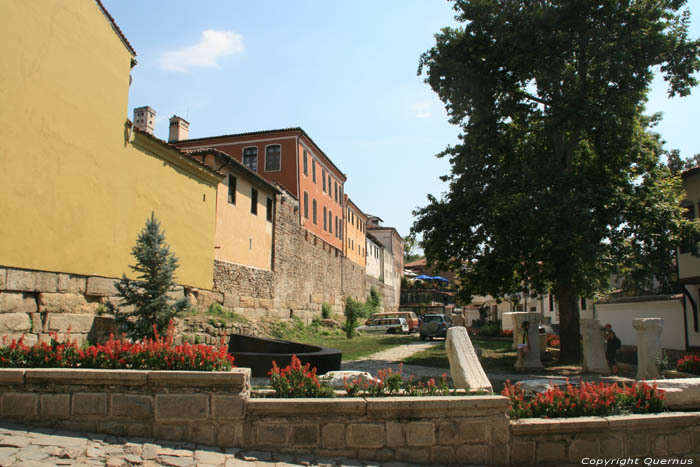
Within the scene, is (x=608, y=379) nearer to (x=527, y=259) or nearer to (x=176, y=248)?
(x=527, y=259)

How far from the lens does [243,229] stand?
794 inches

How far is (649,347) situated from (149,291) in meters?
11.7

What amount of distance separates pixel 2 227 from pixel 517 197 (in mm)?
12346

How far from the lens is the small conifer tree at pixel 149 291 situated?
10938 mm

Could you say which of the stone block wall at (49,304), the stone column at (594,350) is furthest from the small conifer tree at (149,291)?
the stone column at (594,350)

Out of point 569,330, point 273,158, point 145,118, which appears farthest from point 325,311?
point 569,330

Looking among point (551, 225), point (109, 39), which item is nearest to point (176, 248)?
point (109, 39)

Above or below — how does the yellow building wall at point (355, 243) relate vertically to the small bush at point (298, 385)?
above

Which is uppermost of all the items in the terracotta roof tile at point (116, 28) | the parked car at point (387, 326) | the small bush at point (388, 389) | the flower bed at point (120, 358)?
the terracotta roof tile at point (116, 28)

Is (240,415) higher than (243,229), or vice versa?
(243,229)

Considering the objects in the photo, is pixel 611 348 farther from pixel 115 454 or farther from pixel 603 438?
pixel 115 454

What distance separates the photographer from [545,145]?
16.9 m

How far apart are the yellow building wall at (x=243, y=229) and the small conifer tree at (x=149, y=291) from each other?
6.74 meters

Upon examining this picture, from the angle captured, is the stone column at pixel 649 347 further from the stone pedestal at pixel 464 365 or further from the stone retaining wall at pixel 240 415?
the stone retaining wall at pixel 240 415
